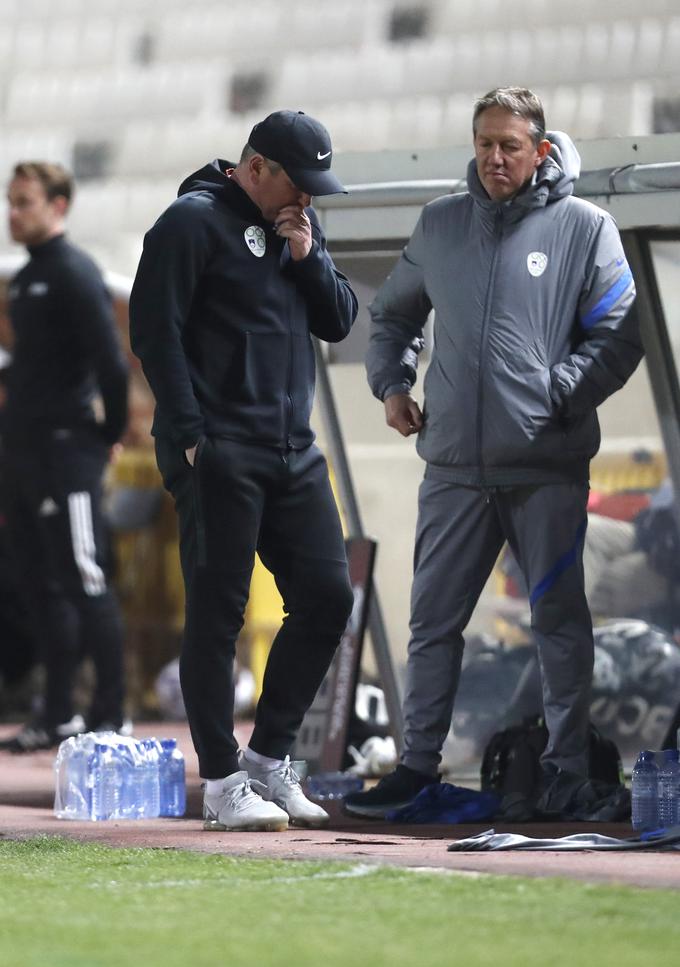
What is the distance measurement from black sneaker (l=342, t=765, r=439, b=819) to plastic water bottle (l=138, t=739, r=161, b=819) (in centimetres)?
59

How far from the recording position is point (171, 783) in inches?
238

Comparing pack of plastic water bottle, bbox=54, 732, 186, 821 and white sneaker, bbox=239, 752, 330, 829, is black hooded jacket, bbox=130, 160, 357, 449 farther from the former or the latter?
pack of plastic water bottle, bbox=54, 732, 186, 821

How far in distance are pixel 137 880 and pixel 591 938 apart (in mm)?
1150

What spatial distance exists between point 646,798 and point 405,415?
4.03 ft

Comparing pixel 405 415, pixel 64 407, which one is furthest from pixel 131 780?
pixel 64 407

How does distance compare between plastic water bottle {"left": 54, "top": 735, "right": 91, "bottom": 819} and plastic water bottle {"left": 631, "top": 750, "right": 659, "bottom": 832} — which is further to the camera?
plastic water bottle {"left": 54, "top": 735, "right": 91, "bottom": 819}

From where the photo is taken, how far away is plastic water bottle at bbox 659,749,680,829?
5.25 meters

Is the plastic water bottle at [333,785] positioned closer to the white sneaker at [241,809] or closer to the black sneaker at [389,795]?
the black sneaker at [389,795]

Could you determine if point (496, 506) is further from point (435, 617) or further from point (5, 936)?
point (5, 936)

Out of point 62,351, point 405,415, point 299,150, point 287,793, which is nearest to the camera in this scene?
point 299,150

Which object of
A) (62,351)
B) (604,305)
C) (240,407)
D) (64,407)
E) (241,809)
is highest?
(62,351)

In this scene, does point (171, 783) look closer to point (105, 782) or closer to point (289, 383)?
point (105, 782)

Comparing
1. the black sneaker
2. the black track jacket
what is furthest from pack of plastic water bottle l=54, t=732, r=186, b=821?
the black track jacket

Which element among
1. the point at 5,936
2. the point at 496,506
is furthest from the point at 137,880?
the point at 496,506
